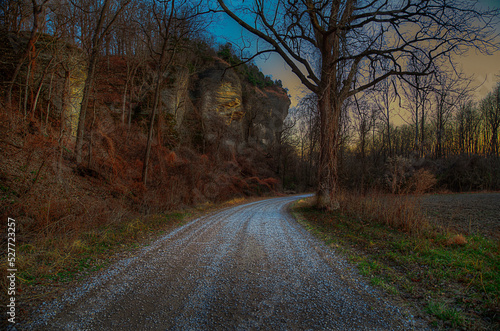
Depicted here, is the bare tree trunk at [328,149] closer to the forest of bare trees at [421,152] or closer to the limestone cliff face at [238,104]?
the forest of bare trees at [421,152]

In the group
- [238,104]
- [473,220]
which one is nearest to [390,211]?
[473,220]

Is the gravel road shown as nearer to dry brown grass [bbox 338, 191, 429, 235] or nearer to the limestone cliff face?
dry brown grass [bbox 338, 191, 429, 235]

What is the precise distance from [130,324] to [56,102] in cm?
1564

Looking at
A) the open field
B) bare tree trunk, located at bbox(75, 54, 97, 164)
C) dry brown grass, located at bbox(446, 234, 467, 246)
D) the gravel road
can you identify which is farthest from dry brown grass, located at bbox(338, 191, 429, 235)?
bare tree trunk, located at bbox(75, 54, 97, 164)

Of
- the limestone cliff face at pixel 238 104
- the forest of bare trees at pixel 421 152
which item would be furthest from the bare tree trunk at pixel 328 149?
the limestone cliff face at pixel 238 104

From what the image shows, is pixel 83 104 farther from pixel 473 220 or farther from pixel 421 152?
pixel 421 152

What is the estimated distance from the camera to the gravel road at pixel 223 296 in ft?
7.16

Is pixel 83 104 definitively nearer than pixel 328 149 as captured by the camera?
No

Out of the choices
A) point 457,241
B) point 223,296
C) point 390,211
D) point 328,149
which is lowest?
point 223,296

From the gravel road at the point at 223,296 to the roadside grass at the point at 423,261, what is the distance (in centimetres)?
48

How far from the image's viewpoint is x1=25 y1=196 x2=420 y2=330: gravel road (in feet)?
7.16

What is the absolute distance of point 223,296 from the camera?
2695 millimetres

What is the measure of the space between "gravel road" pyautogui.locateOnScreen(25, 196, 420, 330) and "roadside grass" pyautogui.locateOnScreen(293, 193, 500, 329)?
0.48 metres

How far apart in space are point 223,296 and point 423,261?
146 inches
